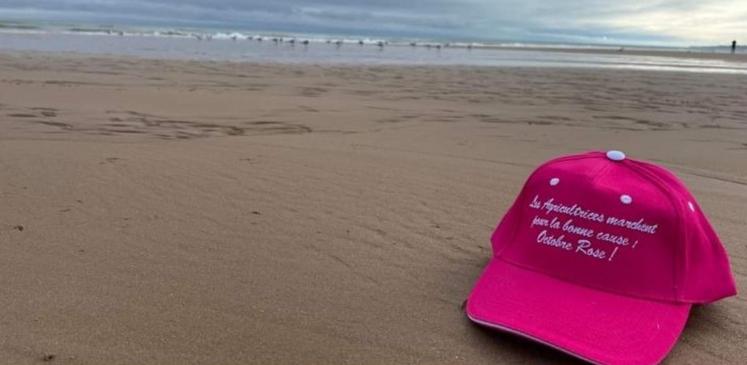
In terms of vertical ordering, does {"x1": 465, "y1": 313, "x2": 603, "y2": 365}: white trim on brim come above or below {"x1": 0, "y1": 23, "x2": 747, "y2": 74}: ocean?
below

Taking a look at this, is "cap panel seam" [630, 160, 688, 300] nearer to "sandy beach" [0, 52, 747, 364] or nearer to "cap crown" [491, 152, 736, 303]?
"cap crown" [491, 152, 736, 303]

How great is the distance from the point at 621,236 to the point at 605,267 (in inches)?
4.4

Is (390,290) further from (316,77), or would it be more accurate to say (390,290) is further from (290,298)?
(316,77)

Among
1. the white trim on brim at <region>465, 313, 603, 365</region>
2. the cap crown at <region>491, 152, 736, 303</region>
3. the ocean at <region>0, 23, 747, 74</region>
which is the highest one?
the ocean at <region>0, 23, 747, 74</region>

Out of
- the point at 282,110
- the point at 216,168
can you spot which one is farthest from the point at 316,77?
the point at 216,168

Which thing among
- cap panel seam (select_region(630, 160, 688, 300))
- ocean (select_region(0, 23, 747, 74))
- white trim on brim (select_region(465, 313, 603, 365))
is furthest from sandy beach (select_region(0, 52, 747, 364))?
ocean (select_region(0, 23, 747, 74))

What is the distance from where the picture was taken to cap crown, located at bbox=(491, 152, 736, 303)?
5.97 feet

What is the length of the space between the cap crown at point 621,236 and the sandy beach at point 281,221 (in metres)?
0.20

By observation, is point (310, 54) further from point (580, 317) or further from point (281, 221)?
point (580, 317)

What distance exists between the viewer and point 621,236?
1.87 metres

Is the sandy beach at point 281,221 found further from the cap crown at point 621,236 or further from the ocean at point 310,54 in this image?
the ocean at point 310,54

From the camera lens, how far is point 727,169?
414 centimetres

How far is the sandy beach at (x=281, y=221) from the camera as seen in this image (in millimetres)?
1813

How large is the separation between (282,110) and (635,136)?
3.47m
